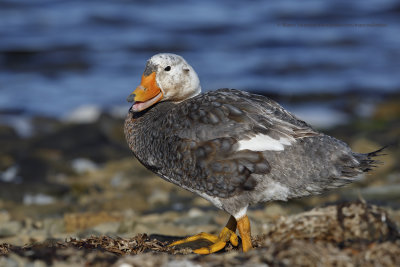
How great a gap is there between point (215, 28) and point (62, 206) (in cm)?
1328

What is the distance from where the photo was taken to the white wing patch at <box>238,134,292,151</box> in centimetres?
420

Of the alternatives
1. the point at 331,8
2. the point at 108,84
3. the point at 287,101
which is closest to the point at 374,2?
the point at 331,8

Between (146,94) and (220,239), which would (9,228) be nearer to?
(146,94)

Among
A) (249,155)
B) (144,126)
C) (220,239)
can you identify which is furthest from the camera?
(144,126)

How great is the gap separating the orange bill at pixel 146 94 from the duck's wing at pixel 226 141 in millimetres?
576

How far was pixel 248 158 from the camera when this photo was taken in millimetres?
4195

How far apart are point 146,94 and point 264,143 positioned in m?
1.29

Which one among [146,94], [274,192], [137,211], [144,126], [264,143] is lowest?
[137,211]

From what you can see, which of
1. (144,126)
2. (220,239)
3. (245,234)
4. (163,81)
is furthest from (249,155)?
(163,81)

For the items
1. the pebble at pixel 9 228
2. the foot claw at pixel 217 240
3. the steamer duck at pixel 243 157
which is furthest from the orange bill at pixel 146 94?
the pebble at pixel 9 228

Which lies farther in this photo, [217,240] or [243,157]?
[217,240]

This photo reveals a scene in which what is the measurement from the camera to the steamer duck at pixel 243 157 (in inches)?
165

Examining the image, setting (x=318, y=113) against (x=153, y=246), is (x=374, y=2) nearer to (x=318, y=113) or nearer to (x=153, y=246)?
(x=318, y=113)

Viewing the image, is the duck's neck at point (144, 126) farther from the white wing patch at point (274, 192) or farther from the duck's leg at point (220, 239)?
the white wing patch at point (274, 192)
